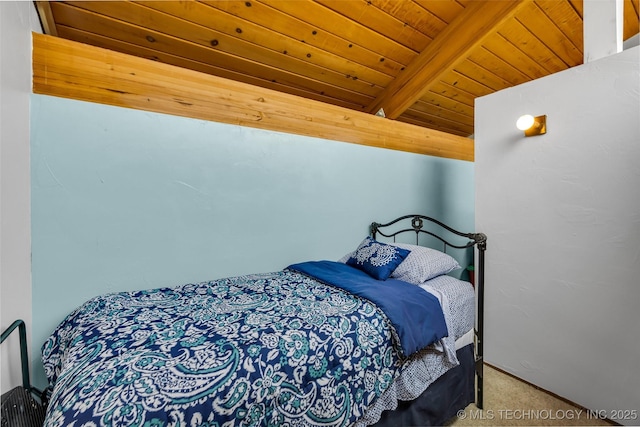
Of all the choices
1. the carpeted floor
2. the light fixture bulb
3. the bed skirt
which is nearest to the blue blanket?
the bed skirt

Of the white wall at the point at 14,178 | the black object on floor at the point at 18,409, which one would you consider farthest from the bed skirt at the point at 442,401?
the white wall at the point at 14,178

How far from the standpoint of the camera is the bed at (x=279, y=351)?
2.53ft

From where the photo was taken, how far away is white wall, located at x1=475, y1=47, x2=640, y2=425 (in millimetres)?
1517

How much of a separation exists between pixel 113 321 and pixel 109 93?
3.98 feet

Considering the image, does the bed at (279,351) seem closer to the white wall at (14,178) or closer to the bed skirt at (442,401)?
the bed skirt at (442,401)

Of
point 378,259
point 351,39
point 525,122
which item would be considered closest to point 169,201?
point 378,259

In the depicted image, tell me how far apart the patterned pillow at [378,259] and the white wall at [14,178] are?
5.77 feet

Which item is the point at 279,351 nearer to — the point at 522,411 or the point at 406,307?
the point at 406,307

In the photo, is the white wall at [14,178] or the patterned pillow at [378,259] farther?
the patterned pillow at [378,259]

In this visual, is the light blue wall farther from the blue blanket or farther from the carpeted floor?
the carpeted floor

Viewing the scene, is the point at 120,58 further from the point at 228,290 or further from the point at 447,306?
the point at 447,306

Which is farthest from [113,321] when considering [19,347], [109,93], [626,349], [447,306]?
[626,349]

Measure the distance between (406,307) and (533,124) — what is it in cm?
149

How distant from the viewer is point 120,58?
1.54 meters
